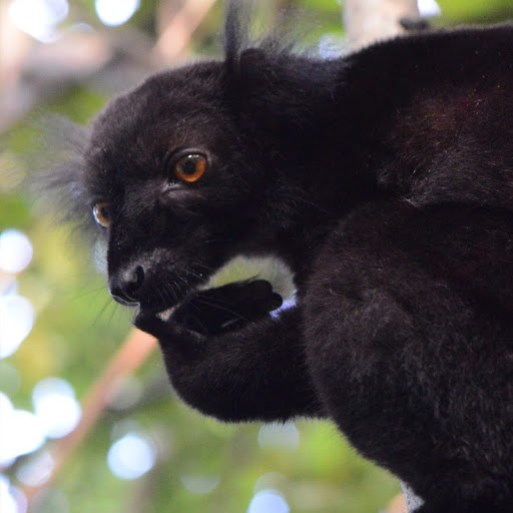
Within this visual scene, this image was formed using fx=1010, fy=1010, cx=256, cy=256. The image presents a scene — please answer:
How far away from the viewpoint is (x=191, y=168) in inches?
159

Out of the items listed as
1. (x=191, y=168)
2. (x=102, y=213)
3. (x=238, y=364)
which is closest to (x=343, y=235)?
(x=238, y=364)

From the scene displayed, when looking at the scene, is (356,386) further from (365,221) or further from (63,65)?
(63,65)

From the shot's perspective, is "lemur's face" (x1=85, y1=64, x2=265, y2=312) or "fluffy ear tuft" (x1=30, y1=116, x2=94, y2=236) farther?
"fluffy ear tuft" (x1=30, y1=116, x2=94, y2=236)

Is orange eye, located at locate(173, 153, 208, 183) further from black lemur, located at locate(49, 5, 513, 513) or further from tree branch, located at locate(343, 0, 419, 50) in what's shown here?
tree branch, located at locate(343, 0, 419, 50)

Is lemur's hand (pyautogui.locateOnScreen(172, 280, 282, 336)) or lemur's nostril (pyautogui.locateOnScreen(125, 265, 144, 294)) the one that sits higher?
lemur's nostril (pyautogui.locateOnScreen(125, 265, 144, 294))

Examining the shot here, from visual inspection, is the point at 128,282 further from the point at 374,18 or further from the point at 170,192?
the point at 374,18

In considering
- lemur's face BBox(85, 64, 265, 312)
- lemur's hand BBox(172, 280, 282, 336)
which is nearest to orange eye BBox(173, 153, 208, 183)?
lemur's face BBox(85, 64, 265, 312)

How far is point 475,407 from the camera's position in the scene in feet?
9.64

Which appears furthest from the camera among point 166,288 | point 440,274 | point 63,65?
point 63,65

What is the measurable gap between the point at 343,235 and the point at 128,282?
2.87 feet

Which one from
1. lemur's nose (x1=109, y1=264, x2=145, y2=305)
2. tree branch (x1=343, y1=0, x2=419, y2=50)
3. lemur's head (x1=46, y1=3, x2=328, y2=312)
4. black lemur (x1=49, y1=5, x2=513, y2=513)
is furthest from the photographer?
tree branch (x1=343, y1=0, x2=419, y2=50)

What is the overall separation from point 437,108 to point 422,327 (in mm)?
1018

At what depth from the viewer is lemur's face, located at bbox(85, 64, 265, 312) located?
3.94m

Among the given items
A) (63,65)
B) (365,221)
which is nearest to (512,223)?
(365,221)
